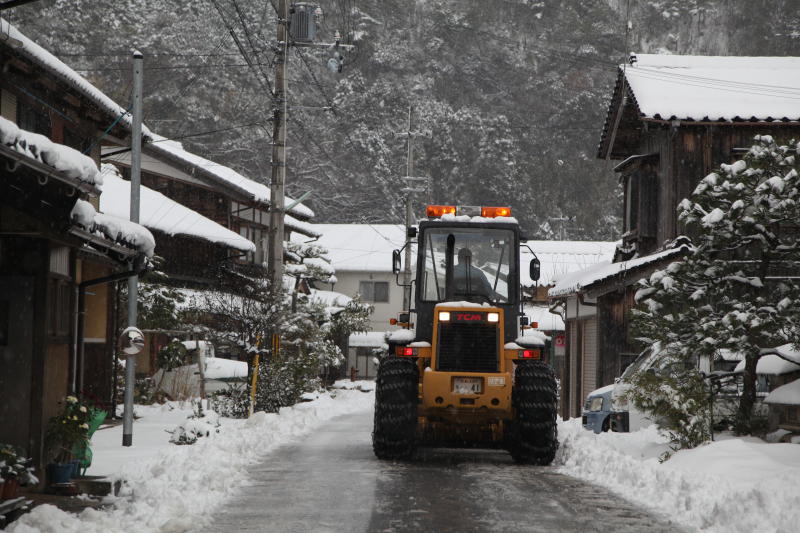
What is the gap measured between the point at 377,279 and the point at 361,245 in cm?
290

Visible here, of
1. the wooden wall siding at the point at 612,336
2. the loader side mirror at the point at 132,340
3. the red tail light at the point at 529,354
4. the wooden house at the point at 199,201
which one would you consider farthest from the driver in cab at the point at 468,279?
the wooden house at the point at 199,201

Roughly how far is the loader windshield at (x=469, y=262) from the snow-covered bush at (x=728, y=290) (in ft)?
6.31

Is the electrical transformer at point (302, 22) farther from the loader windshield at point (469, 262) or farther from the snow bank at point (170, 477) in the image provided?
the loader windshield at point (469, 262)

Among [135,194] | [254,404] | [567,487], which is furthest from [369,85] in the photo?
[567,487]

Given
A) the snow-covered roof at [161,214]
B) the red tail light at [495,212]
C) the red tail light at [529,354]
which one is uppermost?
the snow-covered roof at [161,214]

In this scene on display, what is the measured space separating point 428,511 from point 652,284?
6273 mm

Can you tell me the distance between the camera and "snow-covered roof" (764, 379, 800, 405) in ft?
41.1

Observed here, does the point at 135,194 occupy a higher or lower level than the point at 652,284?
higher

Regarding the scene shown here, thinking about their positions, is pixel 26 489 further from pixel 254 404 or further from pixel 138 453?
pixel 254 404

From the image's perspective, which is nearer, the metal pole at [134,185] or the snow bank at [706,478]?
the snow bank at [706,478]

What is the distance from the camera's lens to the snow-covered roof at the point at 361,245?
2328 inches

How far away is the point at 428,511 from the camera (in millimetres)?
9039

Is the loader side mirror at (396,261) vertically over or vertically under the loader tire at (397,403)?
over

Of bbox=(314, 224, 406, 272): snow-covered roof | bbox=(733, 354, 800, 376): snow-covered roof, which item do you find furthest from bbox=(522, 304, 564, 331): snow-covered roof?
bbox=(733, 354, 800, 376): snow-covered roof
